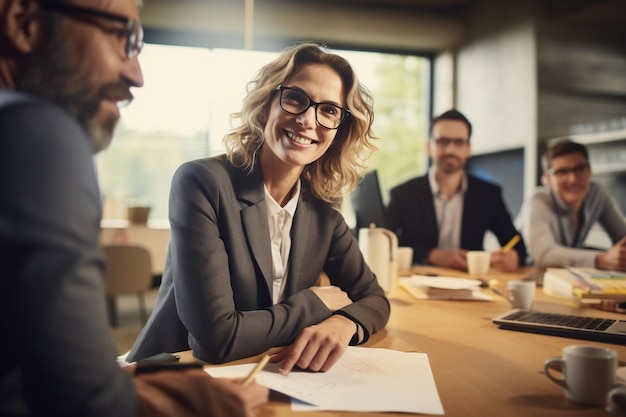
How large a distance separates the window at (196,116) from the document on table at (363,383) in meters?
4.49

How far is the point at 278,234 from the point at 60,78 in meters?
1.04

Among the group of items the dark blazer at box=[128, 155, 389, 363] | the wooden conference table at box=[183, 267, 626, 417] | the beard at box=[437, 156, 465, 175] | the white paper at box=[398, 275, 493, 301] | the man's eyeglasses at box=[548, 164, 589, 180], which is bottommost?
the wooden conference table at box=[183, 267, 626, 417]

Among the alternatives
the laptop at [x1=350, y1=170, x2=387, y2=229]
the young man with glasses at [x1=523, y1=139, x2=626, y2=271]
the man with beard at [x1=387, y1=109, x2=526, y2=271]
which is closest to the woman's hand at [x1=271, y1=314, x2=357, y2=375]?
the laptop at [x1=350, y1=170, x2=387, y2=229]

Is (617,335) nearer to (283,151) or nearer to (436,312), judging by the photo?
(436,312)

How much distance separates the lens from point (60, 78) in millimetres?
652

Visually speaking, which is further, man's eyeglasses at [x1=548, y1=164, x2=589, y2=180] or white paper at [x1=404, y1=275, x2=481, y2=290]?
man's eyeglasses at [x1=548, y1=164, x2=589, y2=180]

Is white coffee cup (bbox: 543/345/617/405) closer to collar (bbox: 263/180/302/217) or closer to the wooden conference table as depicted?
the wooden conference table

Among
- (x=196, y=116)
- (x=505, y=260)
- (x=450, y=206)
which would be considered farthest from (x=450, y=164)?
(x=196, y=116)

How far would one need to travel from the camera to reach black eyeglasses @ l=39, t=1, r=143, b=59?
649 millimetres

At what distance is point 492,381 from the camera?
108cm

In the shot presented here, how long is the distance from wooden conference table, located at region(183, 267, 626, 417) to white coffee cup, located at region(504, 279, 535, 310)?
0.17ft

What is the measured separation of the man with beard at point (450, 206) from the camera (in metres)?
3.44

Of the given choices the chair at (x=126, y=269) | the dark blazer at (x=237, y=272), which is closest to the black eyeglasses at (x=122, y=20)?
the dark blazer at (x=237, y=272)

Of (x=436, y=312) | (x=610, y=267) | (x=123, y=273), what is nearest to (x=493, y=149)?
(x=610, y=267)
